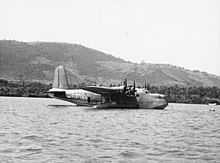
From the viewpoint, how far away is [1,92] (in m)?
137

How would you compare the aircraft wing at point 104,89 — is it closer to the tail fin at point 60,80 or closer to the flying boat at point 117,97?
the flying boat at point 117,97

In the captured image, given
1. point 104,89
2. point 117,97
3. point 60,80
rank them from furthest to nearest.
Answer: point 60,80 → point 117,97 → point 104,89

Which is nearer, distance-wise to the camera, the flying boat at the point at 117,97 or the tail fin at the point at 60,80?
the flying boat at the point at 117,97

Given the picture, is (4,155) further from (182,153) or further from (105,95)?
(105,95)

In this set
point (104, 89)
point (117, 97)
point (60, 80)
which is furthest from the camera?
point (60, 80)

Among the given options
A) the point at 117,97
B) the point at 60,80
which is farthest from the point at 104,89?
the point at 60,80

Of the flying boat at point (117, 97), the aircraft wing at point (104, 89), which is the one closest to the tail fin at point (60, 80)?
the flying boat at point (117, 97)

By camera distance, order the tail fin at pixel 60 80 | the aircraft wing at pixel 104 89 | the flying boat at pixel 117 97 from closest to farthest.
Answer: the aircraft wing at pixel 104 89
the flying boat at pixel 117 97
the tail fin at pixel 60 80

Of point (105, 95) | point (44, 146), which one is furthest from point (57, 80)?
point (44, 146)

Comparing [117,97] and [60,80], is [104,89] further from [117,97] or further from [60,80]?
[60,80]

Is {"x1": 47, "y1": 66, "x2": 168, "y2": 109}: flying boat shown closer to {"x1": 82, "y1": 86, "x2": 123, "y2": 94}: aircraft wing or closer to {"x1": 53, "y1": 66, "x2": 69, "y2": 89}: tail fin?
{"x1": 82, "y1": 86, "x2": 123, "y2": 94}: aircraft wing

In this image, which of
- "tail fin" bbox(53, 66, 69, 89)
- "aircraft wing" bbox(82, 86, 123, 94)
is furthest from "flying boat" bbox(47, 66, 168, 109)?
"tail fin" bbox(53, 66, 69, 89)

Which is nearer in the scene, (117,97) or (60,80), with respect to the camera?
(117,97)

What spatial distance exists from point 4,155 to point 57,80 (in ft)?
157
